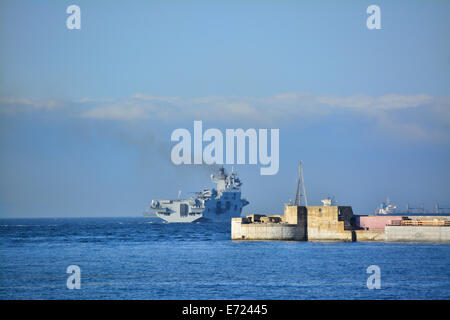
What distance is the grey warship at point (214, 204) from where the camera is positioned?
171500 mm

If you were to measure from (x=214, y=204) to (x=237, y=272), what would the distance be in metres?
123

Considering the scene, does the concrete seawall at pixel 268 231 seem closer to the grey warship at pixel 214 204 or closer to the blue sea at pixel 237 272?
the blue sea at pixel 237 272

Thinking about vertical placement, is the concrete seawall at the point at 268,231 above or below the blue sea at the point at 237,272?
above

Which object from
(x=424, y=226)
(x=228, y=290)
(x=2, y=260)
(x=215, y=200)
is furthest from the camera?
(x=215, y=200)

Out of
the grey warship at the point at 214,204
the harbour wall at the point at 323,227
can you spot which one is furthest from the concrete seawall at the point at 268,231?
the grey warship at the point at 214,204

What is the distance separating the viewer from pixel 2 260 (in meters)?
60.7

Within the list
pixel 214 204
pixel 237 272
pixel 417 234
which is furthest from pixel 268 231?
pixel 214 204

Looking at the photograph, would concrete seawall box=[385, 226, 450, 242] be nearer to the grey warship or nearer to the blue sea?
the blue sea

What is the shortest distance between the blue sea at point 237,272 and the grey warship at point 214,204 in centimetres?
9872

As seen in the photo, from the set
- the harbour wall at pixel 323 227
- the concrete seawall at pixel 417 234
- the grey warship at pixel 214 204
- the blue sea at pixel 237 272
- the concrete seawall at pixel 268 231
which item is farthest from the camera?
the grey warship at pixel 214 204
